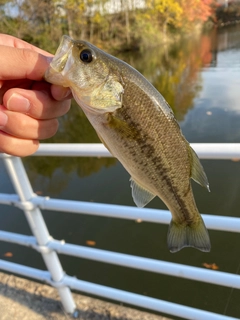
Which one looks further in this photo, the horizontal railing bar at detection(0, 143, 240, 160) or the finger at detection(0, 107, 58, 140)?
the horizontal railing bar at detection(0, 143, 240, 160)

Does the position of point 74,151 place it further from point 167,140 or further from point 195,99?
point 195,99

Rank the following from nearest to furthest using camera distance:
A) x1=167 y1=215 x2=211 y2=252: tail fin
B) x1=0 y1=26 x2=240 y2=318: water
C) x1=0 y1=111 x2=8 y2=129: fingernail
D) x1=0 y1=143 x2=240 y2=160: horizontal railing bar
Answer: x1=0 y1=111 x2=8 y2=129: fingernail → x1=167 y1=215 x2=211 y2=252: tail fin → x1=0 y1=143 x2=240 y2=160: horizontal railing bar → x1=0 y1=26 x2=240 y2=318: water

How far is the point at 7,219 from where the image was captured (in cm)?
435

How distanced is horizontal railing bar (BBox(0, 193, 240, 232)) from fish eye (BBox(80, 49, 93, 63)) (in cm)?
85

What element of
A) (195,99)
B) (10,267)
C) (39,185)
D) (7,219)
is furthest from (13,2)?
(10,267)

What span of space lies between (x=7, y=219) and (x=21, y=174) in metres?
2.83

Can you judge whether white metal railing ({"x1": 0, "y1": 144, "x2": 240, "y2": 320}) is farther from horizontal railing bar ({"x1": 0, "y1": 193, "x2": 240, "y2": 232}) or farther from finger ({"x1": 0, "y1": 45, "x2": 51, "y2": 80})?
finger ({"x1": 0, "y1": 45, "x2": 51, "y2": 80})

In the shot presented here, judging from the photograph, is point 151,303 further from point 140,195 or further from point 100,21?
point 100,21

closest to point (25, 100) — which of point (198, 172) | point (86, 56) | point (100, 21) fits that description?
point (86, 56)

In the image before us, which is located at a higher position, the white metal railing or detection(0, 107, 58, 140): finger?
detection(0, 107, 58, 140): finger

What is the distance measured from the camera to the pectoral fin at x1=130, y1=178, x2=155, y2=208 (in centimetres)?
115

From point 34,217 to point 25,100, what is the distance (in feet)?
3.69

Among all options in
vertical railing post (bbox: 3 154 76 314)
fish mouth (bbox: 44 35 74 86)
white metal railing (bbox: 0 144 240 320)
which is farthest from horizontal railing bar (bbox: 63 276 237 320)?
fish mouth (bbox: 44 35 74 86)

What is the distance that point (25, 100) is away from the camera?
1.04m
